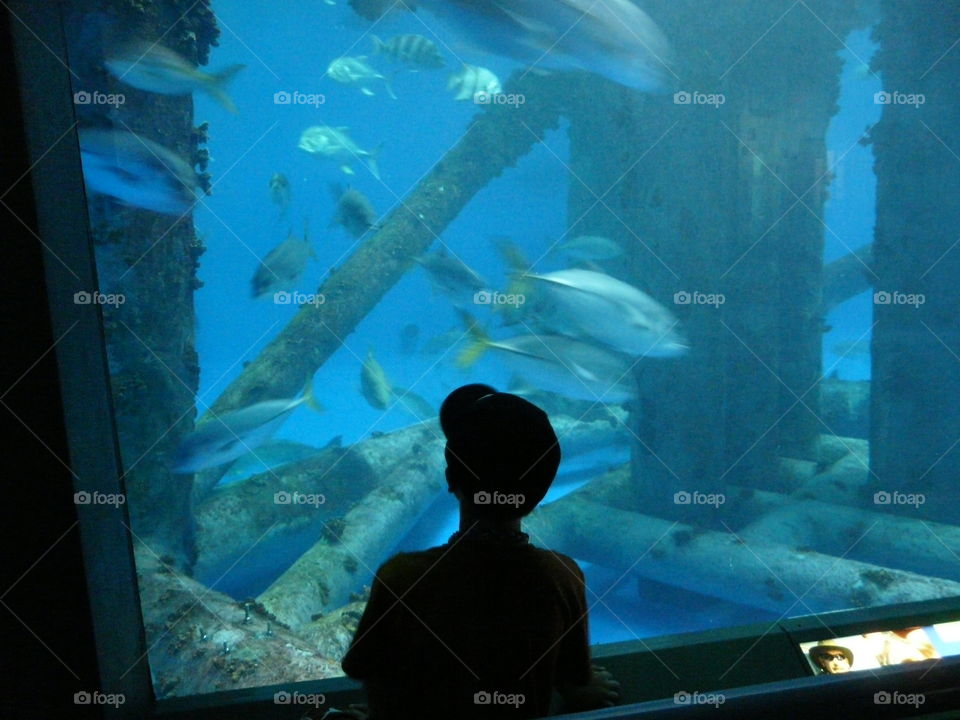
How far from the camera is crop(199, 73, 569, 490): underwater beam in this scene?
4863 mm

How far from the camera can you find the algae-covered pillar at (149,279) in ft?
10.5

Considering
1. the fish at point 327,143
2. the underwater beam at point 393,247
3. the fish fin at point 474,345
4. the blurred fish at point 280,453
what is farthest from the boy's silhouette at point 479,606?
the fish at point 327,143

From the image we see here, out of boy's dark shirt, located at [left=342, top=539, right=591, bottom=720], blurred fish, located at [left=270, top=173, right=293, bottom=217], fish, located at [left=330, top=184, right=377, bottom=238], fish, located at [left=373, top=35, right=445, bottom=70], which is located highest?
fish, located at [left=373, top=35, right=445, bottom=70]

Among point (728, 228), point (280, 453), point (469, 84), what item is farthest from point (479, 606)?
point (469, 84)

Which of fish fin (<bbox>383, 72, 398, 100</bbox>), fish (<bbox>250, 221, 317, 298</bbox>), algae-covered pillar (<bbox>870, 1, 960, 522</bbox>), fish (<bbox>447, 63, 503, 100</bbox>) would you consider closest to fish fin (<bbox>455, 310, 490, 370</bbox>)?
fish (<bbox>250, 221, 317, 298</bbox>)

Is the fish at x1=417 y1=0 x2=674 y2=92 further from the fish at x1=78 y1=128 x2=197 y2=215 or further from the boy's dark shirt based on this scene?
the boy's dark shirt

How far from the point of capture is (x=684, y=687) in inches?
64.1

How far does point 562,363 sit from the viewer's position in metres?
3.34

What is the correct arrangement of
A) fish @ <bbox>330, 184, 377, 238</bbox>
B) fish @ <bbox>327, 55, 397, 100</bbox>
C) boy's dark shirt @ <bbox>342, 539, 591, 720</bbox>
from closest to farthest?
boy's dark shirt @ <bbox>342, 539, 591, 720</bbox> < fish @ <bbox>330, 184, 377, 238</bbox> < fish @ <bbox>327, 55, 397, 100</bbox>

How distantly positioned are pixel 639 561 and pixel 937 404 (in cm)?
274

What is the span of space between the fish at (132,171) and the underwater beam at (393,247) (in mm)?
1426

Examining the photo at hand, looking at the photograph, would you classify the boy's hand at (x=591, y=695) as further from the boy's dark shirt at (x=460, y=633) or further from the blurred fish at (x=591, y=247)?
the blurred fish at (x=591, y=247)

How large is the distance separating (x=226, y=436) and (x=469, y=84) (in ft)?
20.2

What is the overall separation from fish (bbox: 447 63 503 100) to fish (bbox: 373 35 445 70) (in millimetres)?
1084
